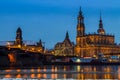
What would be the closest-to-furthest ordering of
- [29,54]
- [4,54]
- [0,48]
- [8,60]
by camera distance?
[0,48] < [4,54] < [8,60] < [29,54]

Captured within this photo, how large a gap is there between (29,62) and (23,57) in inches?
184

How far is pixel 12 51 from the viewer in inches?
4104

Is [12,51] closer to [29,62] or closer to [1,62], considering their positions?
[1,62]

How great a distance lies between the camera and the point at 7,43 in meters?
119

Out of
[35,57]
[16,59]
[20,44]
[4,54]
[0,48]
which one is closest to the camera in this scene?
[0,48]

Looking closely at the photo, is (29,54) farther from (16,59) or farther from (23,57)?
(16,59)

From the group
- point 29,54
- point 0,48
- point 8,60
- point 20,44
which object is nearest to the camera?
point 0,48

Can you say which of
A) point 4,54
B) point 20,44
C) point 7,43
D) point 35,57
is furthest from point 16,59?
point 20,44

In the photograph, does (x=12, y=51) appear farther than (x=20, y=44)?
No

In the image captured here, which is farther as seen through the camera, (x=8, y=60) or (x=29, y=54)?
(x=29, y=54)

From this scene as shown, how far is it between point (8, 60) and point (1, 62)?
585cm

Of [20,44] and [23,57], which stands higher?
[20,44]

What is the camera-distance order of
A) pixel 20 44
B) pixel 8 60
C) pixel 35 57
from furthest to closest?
1. pixel 20 44
2. pixel 35 57
3. pixel 8 60

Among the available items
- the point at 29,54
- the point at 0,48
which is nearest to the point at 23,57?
the point at 29,54
